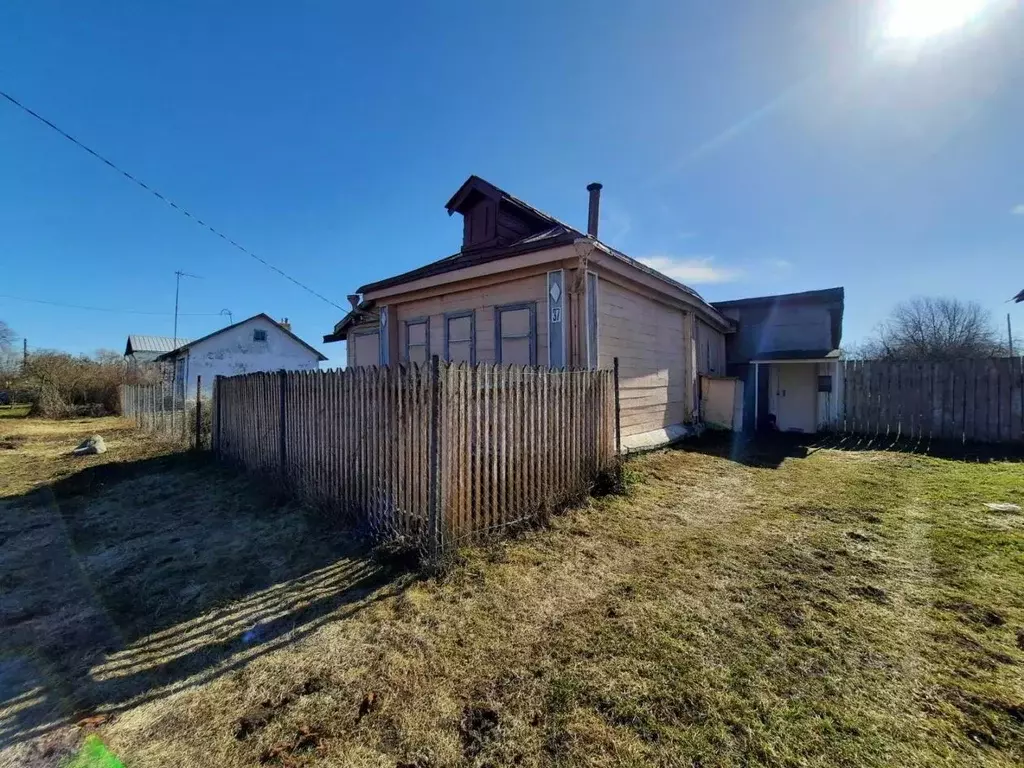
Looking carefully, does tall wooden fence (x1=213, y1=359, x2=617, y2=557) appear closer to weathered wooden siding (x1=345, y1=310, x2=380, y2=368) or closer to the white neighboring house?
Answer: weathered wooden siding (x1=345, y1=310, x2=380, y2=368)

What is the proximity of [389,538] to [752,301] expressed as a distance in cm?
1428

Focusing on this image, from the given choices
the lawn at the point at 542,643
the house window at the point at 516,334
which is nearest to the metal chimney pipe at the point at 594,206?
the house window at the point at 516,334

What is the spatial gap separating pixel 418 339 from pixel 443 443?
6339mm

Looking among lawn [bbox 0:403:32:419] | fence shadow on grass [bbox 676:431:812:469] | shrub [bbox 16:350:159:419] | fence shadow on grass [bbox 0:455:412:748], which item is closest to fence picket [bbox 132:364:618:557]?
fence shadow on grass [bbox 0:455:412:748]

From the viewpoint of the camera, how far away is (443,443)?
4086 millimetres

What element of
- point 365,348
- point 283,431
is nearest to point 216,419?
point 283,431

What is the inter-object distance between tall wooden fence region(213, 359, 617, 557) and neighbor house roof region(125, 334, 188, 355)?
40.2 meters

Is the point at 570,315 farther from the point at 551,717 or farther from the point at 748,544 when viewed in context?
the point at 551,717

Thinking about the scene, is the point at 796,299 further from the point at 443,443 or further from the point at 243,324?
the point at 243,324

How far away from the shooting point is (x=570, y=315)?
7.40 m

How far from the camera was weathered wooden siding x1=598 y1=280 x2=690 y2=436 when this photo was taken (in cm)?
806

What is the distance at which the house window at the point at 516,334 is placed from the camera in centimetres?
797

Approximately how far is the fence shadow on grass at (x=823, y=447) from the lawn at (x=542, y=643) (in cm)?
369

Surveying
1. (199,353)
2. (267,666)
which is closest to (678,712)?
(267,666)
